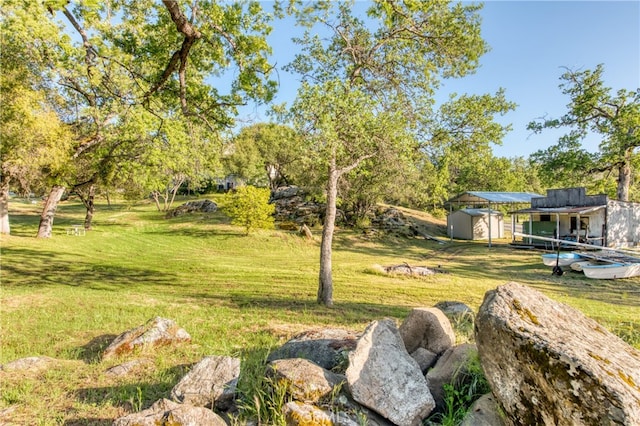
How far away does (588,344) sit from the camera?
2842 mm

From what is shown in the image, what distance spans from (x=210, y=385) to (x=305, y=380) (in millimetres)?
1028

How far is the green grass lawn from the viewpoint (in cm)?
419

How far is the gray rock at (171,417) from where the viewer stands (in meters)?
2.78

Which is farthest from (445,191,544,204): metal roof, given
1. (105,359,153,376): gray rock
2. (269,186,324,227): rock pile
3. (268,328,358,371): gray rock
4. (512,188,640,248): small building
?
(105,359,153,376): gray rock

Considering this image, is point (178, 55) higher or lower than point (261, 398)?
higher

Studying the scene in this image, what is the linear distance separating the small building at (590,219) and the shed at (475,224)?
5.44 m

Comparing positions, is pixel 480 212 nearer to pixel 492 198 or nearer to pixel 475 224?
pixel 475 224

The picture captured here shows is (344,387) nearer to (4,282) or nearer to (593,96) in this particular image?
(4,282)

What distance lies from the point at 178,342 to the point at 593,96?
30.0 meters

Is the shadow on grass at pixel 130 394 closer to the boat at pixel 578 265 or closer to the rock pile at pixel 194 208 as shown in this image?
the boat at pixel 578 265

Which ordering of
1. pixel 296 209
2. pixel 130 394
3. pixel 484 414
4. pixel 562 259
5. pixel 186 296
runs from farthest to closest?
pixel 296 209
pixel 562 259
pixel 186 296
pixel 130 394
pixel 484 414

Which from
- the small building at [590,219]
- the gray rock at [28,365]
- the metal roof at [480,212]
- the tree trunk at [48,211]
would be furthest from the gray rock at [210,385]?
the metal roof at [480,212]

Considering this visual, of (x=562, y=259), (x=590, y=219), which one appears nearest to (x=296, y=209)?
(x=562, y=259)

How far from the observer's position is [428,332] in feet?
14.8
